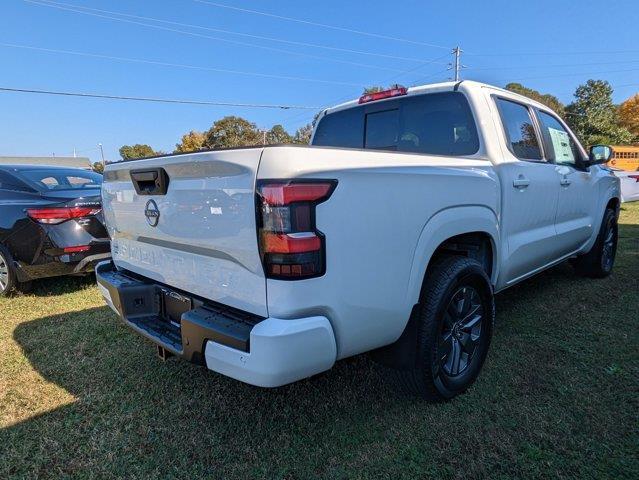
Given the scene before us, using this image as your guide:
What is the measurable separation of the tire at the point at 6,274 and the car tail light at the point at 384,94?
4.07 m

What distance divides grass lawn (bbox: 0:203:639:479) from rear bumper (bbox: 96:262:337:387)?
22.7 inches

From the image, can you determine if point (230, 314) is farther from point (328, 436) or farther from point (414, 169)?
point (414, 169)

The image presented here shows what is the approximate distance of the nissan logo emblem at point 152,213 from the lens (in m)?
2.29

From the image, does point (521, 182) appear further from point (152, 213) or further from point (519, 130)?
point (152, 213)

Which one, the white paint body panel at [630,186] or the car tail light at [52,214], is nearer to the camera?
the car tail light at [52,214]

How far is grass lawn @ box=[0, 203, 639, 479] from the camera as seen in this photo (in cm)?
203

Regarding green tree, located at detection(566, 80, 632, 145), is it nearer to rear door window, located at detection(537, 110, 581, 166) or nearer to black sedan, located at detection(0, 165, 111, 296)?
rear door window, located at detection(537, 110, 581, 166)

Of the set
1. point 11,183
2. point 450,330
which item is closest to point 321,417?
point 450,330

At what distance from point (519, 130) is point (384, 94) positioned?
3.56 ft

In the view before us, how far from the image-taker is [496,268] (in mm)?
2924

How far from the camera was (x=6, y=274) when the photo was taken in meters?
4.65

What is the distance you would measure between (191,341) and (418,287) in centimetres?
113

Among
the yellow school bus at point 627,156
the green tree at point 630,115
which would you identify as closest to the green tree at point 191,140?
the yellow school bus at point 627,156

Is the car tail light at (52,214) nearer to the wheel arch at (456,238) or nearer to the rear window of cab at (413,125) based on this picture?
the rear window of cab at (413,125)
